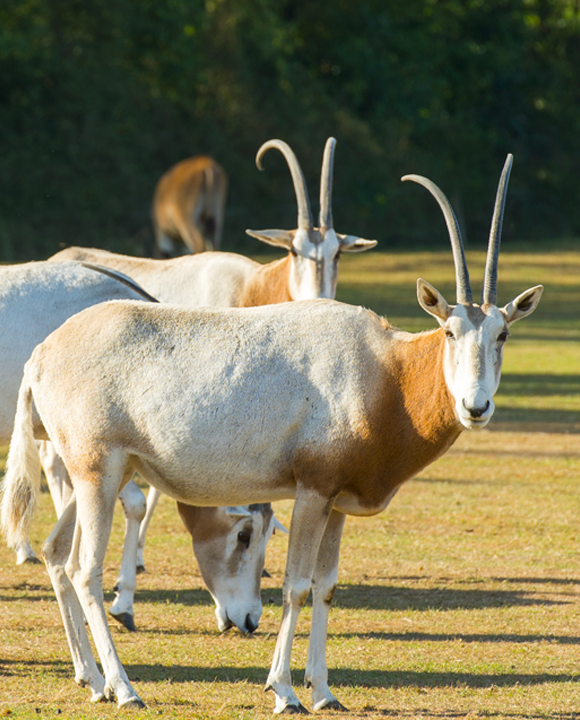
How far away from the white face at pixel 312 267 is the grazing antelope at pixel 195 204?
11.0m

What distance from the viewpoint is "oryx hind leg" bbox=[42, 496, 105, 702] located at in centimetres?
484

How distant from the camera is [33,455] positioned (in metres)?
4.90

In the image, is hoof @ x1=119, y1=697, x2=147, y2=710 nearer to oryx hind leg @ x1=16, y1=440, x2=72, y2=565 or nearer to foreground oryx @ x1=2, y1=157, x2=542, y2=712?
foreground oryx @ x1=2, y1=157, x2=542, y2=712

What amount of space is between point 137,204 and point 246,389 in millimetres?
22061

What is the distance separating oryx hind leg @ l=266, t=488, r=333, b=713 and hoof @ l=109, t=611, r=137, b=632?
4.65ft

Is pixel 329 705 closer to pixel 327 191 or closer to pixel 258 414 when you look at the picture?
pixel 258 414

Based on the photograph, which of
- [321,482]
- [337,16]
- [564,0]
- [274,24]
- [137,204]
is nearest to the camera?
[321,482]

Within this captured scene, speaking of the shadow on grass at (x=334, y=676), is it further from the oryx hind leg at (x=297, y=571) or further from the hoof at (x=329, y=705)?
the oryx hind leg at (x=297, y=571)

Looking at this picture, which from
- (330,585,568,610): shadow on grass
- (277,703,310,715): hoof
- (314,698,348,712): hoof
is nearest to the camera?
(277,703,310,715): hoof

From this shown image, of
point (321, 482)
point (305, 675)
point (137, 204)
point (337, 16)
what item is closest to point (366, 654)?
point (305, 675)

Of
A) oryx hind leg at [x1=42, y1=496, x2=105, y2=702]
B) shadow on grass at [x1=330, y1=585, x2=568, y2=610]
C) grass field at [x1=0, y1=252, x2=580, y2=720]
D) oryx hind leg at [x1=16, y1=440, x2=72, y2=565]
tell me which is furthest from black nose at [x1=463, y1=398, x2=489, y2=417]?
oryx hind leg at [x1=16, y1=440, x2=72, y2=565]

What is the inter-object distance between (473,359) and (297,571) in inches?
46.0

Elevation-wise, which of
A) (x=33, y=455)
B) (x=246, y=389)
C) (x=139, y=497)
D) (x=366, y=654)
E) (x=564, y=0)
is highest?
(x=564, y=0)

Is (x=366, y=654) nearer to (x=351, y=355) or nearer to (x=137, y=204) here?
(x=351, y=355)
